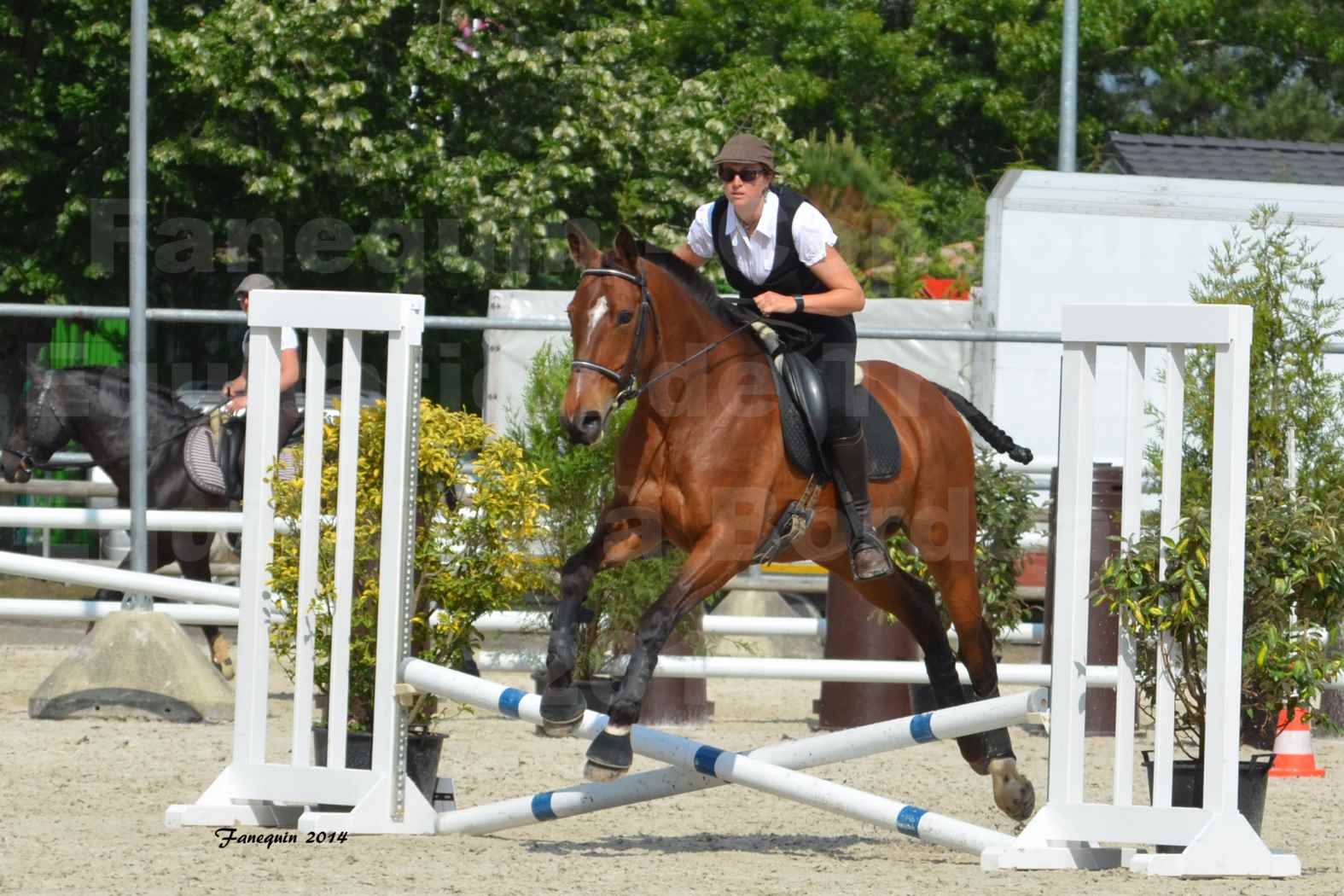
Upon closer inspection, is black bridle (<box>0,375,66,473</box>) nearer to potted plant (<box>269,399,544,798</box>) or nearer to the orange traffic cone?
potted plant (<box>269,399,544,798</box>)

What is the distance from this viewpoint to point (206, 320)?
866 centimetres

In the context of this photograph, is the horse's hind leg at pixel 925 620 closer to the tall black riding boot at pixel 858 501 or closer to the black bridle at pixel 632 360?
the tall black riding boot at pixel 858 501

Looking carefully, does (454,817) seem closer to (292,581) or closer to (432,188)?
(292,581)

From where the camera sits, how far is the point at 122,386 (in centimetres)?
1007

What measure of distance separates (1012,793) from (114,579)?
436cm

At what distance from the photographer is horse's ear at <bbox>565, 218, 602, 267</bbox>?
17.9 feet

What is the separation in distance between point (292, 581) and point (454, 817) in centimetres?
87

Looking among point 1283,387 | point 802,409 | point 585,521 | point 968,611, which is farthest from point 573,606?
point 1283,387

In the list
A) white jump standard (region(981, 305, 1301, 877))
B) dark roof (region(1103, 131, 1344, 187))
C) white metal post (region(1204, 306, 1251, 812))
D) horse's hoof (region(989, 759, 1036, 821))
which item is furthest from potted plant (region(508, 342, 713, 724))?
dark roof (region(1103, 131, 1344, 187))

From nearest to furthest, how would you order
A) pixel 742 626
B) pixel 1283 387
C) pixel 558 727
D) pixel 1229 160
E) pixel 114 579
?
1. pixel 558 727
2. pixel 1283 387
3. pixel 114 579
4. pixel 742 626
5. pixel 1229 160

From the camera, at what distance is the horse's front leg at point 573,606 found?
5.20 meters

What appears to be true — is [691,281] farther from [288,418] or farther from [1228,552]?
[288,418]

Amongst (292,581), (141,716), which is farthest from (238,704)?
(141,716)

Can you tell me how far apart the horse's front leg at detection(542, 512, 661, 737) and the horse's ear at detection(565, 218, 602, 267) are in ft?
2.43
